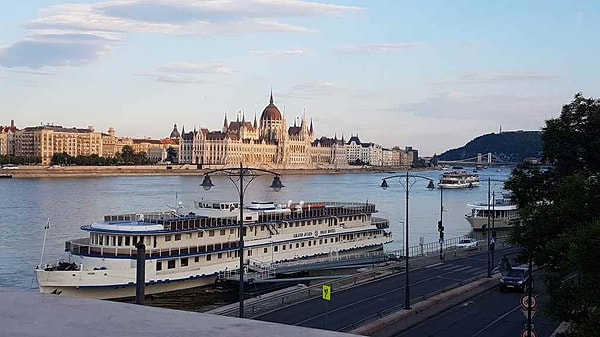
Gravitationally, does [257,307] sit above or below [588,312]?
below

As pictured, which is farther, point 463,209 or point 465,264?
point 463,209

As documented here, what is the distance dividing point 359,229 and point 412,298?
1999 cm

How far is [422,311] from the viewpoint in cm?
1972

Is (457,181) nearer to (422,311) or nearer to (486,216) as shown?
(486,216)

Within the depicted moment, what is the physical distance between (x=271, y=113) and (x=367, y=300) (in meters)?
175

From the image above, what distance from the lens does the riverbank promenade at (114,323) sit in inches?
134

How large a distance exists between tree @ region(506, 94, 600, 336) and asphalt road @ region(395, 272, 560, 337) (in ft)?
9.27

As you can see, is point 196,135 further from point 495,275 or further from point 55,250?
point 495,275

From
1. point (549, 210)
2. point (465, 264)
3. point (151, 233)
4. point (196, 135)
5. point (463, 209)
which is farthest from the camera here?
point (196, 135)

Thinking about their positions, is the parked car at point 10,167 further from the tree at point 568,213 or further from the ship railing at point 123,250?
the tree at point 568,213

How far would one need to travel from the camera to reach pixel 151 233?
28.6 m

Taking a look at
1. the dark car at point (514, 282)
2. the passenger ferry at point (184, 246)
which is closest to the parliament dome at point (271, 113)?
the passenger ferry at point (184, 246)

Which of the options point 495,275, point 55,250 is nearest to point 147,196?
point 55,250

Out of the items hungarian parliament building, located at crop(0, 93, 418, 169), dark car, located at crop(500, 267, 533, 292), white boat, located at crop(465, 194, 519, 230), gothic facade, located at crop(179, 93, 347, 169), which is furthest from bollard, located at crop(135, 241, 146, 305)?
gothic facade, located at crop(179, 93, 347, 169)
